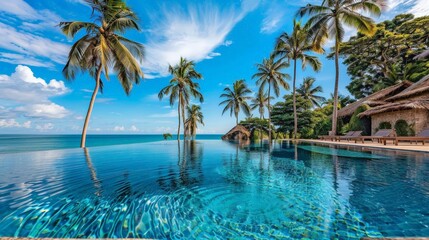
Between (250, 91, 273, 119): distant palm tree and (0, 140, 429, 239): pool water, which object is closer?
(0, 140, 429, 239): pool water

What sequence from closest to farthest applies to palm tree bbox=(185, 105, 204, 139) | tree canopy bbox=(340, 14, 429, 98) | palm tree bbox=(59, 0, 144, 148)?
palm tree bbox=(59, 0, 144, 148) < tree canopy bbox=(340, 14, 429, 98) < palm tree bbox=(185, 105, 204, 139)

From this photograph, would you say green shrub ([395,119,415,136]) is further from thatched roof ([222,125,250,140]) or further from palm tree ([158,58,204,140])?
palm tree ([158,58,204,140])

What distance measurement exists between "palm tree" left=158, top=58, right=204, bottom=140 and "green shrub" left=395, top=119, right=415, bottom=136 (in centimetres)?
1944

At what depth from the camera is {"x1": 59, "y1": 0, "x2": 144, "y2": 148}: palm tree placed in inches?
426

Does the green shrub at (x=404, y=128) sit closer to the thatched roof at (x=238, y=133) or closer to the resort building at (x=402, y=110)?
the resort building at (x=402, y=110)

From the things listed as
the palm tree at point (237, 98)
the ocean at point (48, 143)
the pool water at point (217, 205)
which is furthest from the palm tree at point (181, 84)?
the pool water at point (217, 205)

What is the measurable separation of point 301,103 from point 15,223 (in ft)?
89.0

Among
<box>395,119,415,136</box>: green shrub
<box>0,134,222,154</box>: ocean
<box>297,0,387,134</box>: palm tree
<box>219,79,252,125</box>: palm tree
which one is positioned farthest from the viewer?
<box>219,79,252,125</box>: palm tree

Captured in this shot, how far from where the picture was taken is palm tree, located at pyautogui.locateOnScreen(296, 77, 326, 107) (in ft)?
99.7

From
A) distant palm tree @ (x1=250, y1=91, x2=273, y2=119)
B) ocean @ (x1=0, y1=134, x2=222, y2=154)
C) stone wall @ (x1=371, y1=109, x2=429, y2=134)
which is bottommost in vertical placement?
ocean @ (x1=0, y1=134, x2=222, y2=154)

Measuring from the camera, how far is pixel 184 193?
13.6 ft

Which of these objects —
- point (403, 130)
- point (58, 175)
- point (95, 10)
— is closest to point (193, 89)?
point (95, 10)

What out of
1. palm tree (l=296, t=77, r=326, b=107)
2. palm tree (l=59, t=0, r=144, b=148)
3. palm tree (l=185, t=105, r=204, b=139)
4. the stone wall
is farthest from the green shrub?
palm tree (l=185, t=105, r=204, b=139)

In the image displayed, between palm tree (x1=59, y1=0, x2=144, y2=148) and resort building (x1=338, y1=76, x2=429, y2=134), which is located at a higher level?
palm tree (x1=59, y1=0, x2=144, y2=148)
